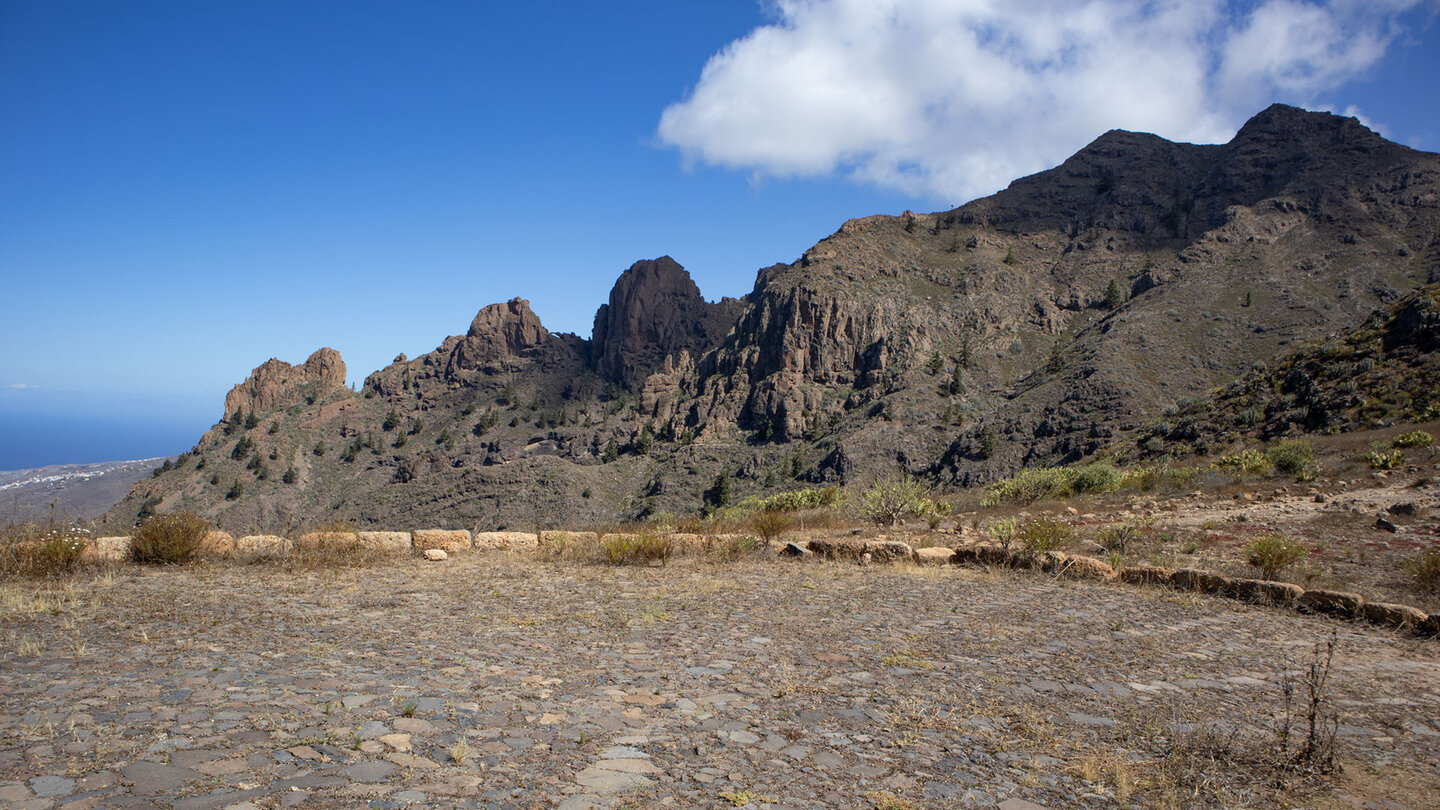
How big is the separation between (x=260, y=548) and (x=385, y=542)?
5.77 ft

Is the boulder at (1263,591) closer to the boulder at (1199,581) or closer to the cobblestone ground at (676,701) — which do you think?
the boulder at (1199,581)

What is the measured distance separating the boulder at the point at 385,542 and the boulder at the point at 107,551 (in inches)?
119

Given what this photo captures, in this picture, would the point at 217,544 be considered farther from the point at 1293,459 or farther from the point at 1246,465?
the point at 1246,465

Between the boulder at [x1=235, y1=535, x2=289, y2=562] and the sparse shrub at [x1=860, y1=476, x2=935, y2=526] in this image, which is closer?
the boulder at [x1=235, y1=535, x2=289, y2=562]

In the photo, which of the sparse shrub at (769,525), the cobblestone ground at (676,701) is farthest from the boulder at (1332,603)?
the sparse shrub at (769,525)

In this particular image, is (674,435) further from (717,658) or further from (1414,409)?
(717,658)

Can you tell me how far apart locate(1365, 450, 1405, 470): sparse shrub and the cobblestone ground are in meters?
12.2

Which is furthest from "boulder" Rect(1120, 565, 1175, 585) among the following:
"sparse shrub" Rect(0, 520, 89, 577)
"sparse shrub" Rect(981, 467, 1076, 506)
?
"sparse shrub" Rect(0, 520, 89, 577)

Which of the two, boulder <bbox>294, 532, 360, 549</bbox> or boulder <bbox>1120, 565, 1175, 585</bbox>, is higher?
boulder <bbox>294, 532, 360, 549</bbox>

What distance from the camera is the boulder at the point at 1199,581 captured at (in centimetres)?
939

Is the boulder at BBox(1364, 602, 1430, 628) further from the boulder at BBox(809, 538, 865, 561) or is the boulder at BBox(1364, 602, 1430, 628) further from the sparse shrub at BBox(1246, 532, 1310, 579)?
the boulder at BBox(809, 538, 865, 561)

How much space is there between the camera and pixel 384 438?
97875mm

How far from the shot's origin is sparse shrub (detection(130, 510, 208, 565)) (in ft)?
32.6

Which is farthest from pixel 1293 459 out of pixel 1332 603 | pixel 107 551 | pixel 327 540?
pixel 107 551
